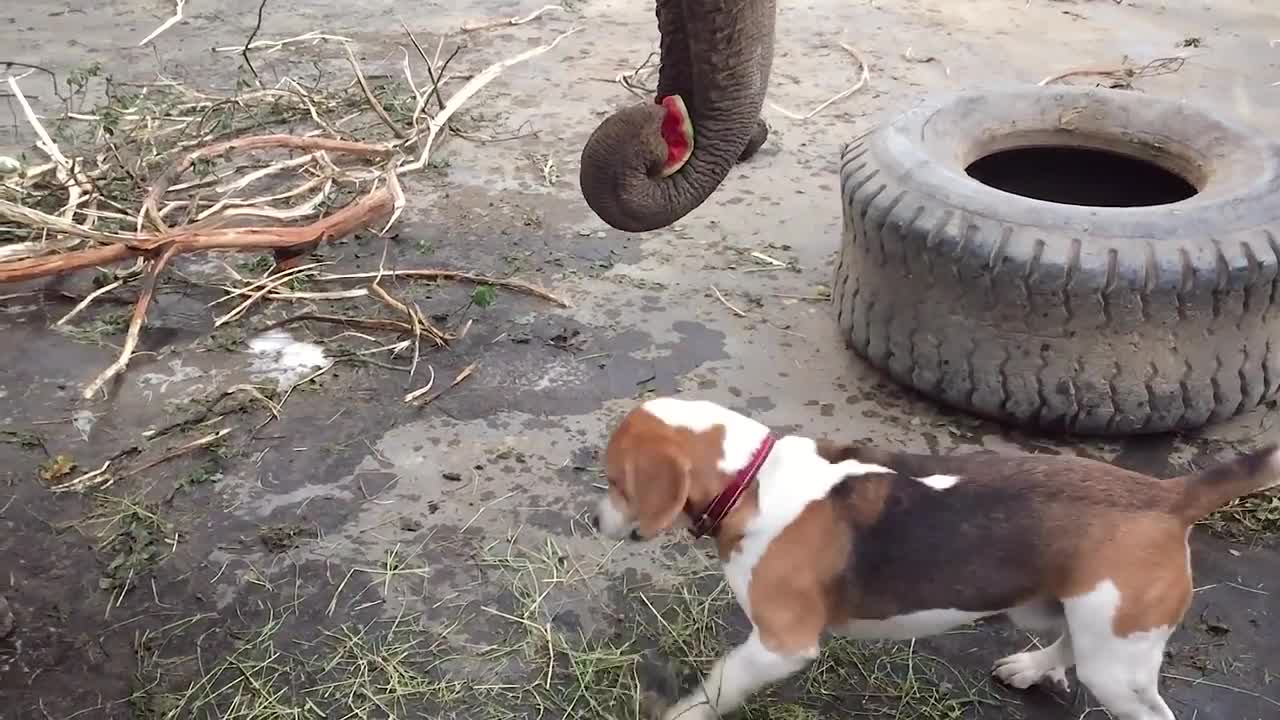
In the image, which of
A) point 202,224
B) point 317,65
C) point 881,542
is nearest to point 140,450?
point 202,224

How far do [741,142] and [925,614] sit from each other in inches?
49.8

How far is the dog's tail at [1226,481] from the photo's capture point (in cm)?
190

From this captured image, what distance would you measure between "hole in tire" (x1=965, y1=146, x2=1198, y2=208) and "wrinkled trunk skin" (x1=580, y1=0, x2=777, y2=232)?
1133 mm

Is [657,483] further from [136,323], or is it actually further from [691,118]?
[136,323]

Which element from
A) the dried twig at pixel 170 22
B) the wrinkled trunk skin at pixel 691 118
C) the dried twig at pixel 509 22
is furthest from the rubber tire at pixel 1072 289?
the dried twig at pixel 170 22

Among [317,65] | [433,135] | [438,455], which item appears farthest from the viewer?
[317,65]

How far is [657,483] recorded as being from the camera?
1948 mm

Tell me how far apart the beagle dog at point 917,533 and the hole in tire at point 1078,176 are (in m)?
1.76

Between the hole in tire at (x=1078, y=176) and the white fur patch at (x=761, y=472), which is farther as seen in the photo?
the hole in tire at (x=1078, y=176)

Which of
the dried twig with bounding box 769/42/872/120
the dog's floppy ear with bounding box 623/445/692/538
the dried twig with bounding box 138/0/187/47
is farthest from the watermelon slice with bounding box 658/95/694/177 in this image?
the dried twig with bounding box 138/0/187/47

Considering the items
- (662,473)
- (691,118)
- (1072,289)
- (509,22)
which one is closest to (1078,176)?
(1072,289)

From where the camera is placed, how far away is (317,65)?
Result: 239 inches

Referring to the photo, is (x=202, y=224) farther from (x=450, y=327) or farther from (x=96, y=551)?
(x=96, y=551)

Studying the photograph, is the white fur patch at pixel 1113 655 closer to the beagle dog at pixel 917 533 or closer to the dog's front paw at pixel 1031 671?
the beagle dog at pixel 917 533
